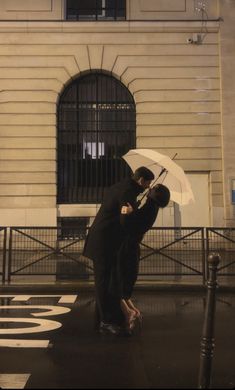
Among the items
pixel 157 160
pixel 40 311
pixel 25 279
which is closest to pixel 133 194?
pixel 157 160

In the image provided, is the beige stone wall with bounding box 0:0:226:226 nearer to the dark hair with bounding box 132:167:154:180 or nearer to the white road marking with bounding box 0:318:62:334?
the white road marking with bounding box 0:318:62:334

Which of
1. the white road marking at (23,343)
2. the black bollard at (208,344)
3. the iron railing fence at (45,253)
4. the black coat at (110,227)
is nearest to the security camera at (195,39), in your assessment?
the iron railing fence at (45,253)

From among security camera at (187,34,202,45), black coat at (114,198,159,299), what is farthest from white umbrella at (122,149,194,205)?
security camera at (187,34,202,45)

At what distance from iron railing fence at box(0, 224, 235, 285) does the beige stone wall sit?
6.16 metres

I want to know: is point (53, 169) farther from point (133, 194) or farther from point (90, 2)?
point (133, 194)

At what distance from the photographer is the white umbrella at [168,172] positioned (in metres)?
6.24

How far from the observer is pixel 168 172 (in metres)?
6.66

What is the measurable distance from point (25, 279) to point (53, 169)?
738 cm

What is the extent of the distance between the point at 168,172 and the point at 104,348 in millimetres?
2511

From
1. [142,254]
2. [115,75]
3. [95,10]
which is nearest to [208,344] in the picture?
[142,254]

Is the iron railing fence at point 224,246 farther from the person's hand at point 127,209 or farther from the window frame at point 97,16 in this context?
the window frame at point 97,16

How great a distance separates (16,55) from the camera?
17438 mm

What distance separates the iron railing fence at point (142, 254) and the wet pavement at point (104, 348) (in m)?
1.85

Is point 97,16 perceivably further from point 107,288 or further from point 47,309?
point 107,288
